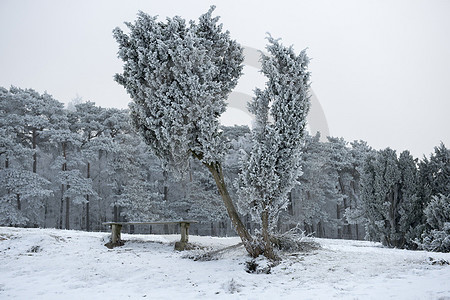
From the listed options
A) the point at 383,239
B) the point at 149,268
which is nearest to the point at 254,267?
the point at 149,268

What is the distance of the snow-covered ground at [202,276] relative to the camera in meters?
5.24

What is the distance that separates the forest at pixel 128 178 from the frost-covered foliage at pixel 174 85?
21.1 ft

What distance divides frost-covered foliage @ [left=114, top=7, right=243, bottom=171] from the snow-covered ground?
2.68m

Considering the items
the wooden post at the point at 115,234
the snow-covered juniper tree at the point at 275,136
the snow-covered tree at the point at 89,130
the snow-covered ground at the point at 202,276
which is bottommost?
the snow-covered ground at the point at 202,276

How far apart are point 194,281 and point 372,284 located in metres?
3.19

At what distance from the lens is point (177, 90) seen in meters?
7.96

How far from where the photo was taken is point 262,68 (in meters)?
8.14

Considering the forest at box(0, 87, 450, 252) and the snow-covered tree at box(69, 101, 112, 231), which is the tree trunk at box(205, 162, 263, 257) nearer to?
the forest at box(0, 87, 450, 252)

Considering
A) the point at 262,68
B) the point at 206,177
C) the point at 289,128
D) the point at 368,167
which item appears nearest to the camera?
the point at 289,128

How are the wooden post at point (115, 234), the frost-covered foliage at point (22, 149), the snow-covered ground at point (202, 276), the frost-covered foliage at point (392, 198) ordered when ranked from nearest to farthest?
1. the snow-covered ground at point (202, 276)
2. the wooden post at point (115, 234)
3. the frost-covered foliage at point (392, 198)
4. the frost-covered foliage at point (22, 149)

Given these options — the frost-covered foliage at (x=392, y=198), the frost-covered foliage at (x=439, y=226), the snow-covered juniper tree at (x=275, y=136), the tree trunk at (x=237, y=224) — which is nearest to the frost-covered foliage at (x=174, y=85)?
the tree trunk at (x=237, y=224)

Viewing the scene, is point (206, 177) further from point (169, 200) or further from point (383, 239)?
point (383, 239)

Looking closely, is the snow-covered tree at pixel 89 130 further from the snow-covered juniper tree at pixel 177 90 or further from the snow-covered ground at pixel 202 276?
the snow-covered juniper tree at pixel 177 90

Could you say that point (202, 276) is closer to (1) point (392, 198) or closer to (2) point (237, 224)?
(2) point (237, 224)
